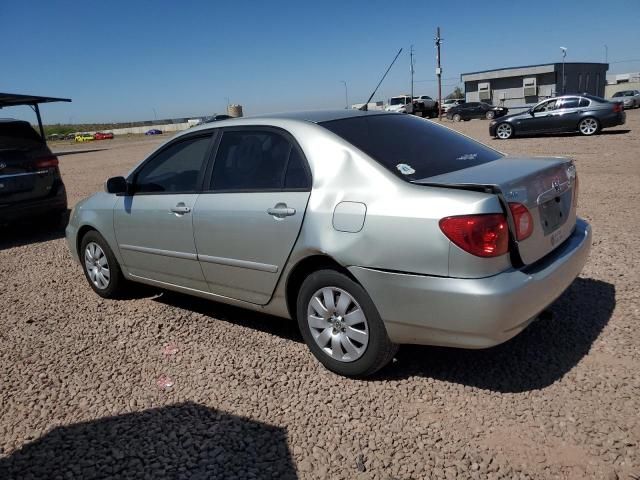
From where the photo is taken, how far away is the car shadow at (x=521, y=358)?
3.14m

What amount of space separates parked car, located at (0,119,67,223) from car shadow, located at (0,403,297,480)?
18.3 feet

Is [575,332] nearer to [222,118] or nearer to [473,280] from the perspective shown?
[473,280]

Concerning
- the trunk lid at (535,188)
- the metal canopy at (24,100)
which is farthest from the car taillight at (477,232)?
the metal canopy at (24,100)

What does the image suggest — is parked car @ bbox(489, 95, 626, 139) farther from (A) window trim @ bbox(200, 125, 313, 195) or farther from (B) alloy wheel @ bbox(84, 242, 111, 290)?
(B) alloy wheel @ bbox(84, 242, 111, 290)

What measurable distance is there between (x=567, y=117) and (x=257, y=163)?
17.0 meters

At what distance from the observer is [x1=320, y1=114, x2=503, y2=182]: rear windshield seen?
3170 mm

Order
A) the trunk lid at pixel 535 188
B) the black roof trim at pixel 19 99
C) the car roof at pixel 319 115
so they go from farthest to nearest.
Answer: the black roof trim at pixel 19 99 → the car roof at pixel 319 115 → the trunk lid at pixel 535 188

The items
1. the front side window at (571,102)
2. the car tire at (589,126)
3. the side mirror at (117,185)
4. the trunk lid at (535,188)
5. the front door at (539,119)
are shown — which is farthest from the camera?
the front door at (539,119)

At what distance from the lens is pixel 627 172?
992 centimetres

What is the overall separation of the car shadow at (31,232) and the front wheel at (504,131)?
50.4ft

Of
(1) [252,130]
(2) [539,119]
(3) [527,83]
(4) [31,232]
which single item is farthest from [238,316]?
(3) [527,83]

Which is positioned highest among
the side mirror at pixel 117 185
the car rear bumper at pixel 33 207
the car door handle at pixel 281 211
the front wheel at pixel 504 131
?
the side mirror at pixel 117 185

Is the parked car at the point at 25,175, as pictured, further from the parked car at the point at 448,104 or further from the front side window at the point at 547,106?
the parked car at the point at 448,104

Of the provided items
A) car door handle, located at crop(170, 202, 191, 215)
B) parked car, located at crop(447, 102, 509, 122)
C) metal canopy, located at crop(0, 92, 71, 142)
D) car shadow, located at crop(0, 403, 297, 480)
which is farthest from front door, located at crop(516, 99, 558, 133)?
parked car, located at crop(447, 102, 509, 122)
